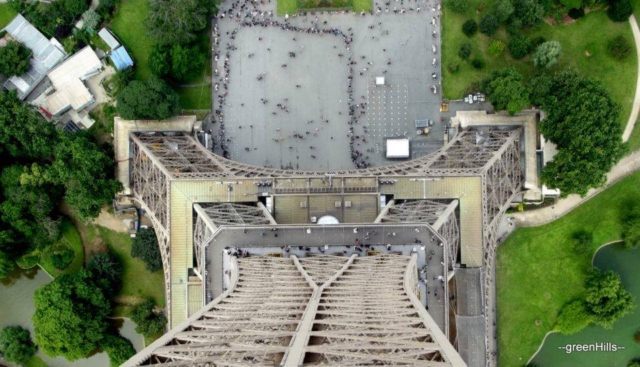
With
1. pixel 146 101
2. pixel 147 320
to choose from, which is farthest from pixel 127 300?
pixel 146 101

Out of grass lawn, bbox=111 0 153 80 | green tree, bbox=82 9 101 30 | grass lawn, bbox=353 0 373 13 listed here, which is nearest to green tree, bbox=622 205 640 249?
grass lawn, bbox=353 0 373 13

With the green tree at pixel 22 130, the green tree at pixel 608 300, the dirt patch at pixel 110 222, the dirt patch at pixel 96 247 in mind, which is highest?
the green tree at pixel 22 130

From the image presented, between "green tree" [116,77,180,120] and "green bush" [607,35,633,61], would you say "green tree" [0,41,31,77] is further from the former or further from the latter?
"green bush" [607,35,633,61]

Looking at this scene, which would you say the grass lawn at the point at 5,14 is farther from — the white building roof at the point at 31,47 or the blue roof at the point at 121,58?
the blue roof at the point at 121,58

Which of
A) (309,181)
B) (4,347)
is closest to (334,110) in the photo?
(309,181)

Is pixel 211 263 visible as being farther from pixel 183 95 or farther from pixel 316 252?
pixel 183 95
